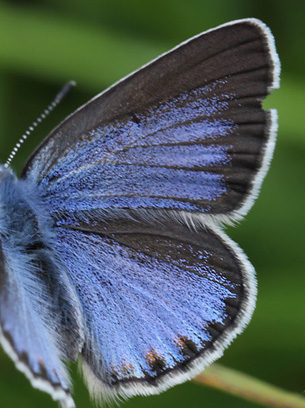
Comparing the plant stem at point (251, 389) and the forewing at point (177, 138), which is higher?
the forewing at point (177, 138)

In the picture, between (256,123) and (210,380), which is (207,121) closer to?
(256,123)

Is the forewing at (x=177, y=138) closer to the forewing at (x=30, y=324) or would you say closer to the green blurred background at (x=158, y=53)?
the forewing at (x=30, y=324)

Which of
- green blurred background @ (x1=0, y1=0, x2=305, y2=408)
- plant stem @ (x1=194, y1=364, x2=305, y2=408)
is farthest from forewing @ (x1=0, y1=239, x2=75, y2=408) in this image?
green blurred background @ (x1=0, y1=0, x2=305, y2=408)

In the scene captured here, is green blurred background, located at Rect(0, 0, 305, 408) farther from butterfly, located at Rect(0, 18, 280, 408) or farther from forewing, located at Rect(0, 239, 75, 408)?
forewing, located at Rect(0, 239, 75, 408)

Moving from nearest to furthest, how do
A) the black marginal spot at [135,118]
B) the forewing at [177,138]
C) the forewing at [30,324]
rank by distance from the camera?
the forewing at [30,324]
the forewing at [177,138]
the black marginal spot at [135,118]

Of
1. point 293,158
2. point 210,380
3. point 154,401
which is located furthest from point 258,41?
point 154,401

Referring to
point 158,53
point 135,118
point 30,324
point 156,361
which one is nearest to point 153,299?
point 156,361

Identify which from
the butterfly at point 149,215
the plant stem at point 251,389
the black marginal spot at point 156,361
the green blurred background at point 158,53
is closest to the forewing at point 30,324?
the butterfly at point 149,215

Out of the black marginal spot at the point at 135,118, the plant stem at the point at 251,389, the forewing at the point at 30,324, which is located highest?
the black marginal spot at the point at 135,118
